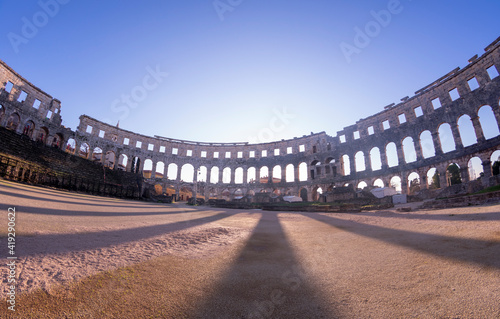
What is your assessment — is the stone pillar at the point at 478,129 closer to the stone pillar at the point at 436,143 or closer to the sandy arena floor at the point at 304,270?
the stone pillar at the point at 436,143

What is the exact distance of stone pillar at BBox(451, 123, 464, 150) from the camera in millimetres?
20219

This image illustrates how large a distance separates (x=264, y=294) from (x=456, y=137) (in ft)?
92.3

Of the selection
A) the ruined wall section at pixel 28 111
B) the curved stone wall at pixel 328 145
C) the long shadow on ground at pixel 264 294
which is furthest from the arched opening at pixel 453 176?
the ruined wall section at pixel 28 111

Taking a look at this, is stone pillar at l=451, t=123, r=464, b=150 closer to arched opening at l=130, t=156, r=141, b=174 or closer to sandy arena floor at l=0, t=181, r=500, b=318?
sandy arena floor at l=0, t=181, r=500, b=318

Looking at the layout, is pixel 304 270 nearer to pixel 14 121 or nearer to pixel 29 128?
pixel 14 121

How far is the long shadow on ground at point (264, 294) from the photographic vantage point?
4.65 feet

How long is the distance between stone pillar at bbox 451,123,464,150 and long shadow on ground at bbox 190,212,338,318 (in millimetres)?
26722

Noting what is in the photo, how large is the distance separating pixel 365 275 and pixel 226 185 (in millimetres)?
36155

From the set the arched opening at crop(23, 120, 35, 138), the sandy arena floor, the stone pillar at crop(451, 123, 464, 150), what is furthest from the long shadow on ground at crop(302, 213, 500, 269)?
the arched opening at crop(23, 120, 35, 138)

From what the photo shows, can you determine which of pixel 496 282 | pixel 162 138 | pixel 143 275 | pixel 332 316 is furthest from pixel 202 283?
pixel 162 138

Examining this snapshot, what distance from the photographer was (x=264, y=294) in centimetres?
170

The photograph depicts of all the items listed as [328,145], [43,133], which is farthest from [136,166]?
[328,145]

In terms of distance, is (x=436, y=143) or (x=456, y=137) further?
(x=436, y=143)

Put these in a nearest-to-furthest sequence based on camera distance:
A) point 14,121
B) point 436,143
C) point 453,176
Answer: point 436,143 → point 14,121 → point 453,176
